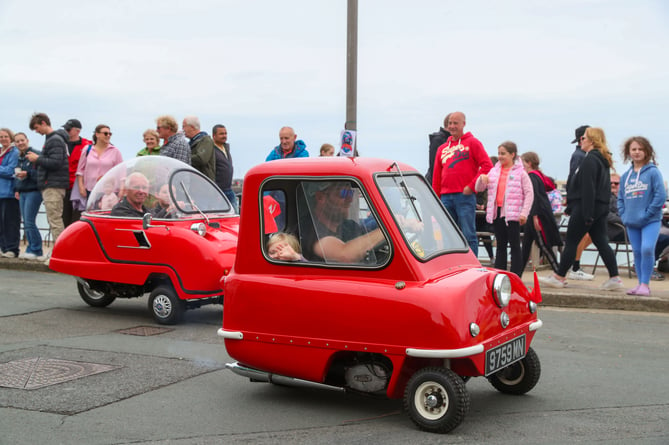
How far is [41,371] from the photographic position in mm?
6703

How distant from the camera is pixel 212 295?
8883 millimetres

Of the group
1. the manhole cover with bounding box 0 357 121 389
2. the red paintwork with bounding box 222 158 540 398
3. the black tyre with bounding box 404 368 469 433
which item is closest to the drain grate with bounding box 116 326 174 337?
the manhole cover with bounding box 0 357 121 389

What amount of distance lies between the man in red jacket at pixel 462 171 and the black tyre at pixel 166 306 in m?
4.24

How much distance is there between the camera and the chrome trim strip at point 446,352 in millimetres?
5055

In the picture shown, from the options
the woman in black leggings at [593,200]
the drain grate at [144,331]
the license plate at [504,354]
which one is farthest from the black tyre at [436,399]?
the woman in black leggings at [593,200]

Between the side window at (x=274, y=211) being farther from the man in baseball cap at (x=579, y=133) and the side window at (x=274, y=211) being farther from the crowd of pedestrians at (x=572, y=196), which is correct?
the man in baseball cap at (x=579, y=133)

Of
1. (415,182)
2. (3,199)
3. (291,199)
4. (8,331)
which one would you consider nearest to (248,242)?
(291,199)

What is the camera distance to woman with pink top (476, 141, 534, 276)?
1155 cm

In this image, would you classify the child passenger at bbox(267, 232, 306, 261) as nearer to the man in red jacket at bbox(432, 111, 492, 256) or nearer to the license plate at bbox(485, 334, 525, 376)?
the license plate at bbox(485, 334, 525, 376)

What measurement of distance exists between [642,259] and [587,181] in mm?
1197

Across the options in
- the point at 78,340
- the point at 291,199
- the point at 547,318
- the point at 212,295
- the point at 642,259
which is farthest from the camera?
the point at 642,259

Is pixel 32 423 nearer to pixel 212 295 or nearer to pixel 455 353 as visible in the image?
pixel 455 353

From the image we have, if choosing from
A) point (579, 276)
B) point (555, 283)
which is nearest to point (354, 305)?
point (555, 283)

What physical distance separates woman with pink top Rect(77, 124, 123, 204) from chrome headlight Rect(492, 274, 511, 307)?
904 centimetres
